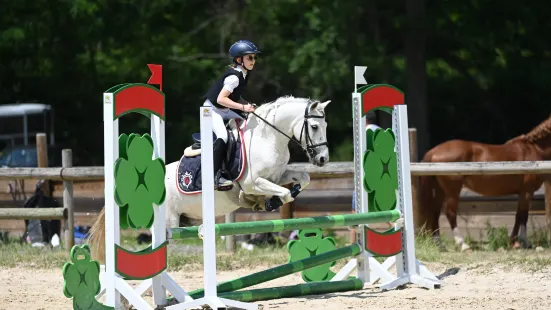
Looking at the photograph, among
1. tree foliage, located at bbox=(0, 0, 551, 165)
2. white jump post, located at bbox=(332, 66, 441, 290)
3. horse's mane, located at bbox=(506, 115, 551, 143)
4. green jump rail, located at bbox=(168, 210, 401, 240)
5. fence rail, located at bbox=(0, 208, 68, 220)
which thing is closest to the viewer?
green jump rail, located at bbox=(168, 210, 401, 240)

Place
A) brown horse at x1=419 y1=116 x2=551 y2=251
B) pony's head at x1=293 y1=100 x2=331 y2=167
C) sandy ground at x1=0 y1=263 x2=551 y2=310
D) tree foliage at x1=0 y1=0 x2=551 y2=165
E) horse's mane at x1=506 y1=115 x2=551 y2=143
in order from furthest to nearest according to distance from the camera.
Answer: tree foliage at x1=0 y1=0 x2=551 y2=165, horse's mane at x1=506 y1=115 x2=551 y2=143, brown horse at x1=419 y1=116 x2=551 y2=251, pony's head at x1=293 y1=100 x2=331 y2=167, sandy ground at x1=0 y1=263 x2=551 y2=310

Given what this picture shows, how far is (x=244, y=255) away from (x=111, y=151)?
13.6 feet

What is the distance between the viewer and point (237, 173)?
747cm

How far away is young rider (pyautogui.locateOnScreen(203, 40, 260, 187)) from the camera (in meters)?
7.34


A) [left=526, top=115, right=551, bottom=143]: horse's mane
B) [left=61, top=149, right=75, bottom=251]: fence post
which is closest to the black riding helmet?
[left=61, top=149, right=75, bottom=251]: fence post

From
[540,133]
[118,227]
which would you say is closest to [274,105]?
[118,227]

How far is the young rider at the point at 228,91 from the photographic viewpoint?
7.34 metres

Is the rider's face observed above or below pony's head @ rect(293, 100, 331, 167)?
above

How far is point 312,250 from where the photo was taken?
8.24m

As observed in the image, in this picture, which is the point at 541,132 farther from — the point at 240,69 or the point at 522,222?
the point at 240,69

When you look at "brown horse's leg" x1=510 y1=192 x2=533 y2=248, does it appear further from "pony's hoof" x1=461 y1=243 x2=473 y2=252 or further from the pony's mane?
the pony's mane

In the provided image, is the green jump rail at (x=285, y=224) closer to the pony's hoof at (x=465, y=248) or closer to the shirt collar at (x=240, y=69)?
the shirt collar at (x=240, y=69)

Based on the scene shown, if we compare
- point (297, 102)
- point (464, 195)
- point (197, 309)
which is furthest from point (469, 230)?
A: point (197, 309)

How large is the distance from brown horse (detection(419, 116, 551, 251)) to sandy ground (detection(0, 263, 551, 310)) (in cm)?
211
